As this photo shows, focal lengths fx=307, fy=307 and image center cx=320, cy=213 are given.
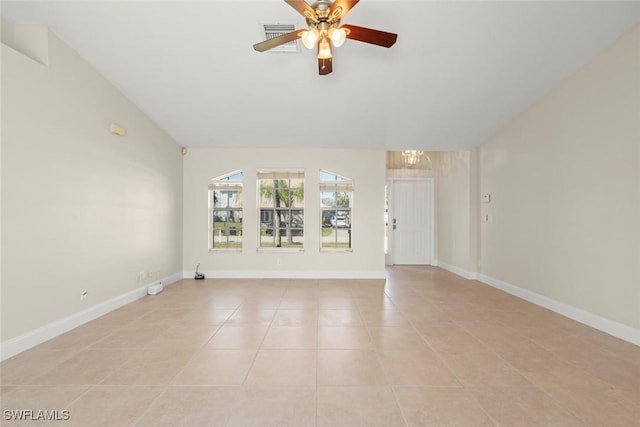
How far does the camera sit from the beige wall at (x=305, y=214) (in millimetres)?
5926

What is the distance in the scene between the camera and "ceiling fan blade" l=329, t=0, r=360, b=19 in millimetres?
2314

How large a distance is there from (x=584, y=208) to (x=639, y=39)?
5.58ft

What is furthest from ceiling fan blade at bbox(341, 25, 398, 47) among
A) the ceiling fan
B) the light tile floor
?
the light tile floor

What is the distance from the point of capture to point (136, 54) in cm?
346

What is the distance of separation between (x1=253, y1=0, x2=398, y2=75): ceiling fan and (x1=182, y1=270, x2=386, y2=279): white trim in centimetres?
409

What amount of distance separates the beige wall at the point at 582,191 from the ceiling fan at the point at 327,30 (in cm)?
251

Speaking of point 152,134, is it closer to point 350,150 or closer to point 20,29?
point 20,29

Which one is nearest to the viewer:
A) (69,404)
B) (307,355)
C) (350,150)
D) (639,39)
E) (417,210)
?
(69,404)

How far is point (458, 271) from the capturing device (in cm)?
638

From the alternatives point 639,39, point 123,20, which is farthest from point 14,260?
point 639,39

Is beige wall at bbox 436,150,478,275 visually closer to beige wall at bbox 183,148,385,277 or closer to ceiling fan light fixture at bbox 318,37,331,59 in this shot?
beige wall at bbox 183,148,385,277

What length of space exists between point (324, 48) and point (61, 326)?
3711 millimetres

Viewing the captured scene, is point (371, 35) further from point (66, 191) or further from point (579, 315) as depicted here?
point (579, 315)

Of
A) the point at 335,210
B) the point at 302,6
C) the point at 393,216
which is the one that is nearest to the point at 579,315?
the point at 335,210
